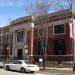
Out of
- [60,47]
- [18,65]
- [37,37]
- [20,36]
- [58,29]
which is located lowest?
[18,65]

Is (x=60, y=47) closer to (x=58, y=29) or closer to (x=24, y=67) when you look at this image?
(x=58, y=29)

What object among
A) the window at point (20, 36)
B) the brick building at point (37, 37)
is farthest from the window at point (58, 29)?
the window at point (20, 36)

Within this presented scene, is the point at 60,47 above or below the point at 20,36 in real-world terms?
below

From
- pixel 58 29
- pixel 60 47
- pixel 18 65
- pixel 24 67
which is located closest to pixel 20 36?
pixel 58 29

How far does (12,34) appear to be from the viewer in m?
60.7

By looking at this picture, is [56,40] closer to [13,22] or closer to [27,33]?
[27,33]

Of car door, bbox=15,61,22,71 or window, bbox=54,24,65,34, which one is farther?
window, bbox=54,24,65,34

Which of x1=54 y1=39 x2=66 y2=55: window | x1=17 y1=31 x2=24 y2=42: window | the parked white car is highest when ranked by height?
x1=17 y1=31 x2=24 y2=42: window

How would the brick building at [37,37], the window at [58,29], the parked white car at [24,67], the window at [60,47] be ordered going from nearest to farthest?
the parked white car at [24,67] < the brick building at [37,37] < the window at [60,47] < the window at [58,29]

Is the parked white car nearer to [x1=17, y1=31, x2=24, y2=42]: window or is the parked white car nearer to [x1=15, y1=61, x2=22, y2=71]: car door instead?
[x1=15, y1=61, x2=22, y2=71]: car door

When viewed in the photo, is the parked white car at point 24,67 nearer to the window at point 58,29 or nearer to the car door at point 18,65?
the car door at point 18,65

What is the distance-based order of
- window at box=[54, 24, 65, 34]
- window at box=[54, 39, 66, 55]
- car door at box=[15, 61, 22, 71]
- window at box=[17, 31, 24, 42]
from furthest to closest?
window at box=[17, 31, 24, 42], window at box=[54, 24, 65, 34], window at box=[54, 39, 66, 55], car door at box=[15, 61, 22, 71]

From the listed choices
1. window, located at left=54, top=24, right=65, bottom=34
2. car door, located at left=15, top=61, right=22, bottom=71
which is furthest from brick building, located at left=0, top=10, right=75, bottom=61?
car door, located at left=15, top=61, right=22, bottom=71

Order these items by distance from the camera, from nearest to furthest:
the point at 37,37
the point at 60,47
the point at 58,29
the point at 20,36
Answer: the point at 37,37 < the point at 60,47 < the point at 58,29 < the point at 20,36
